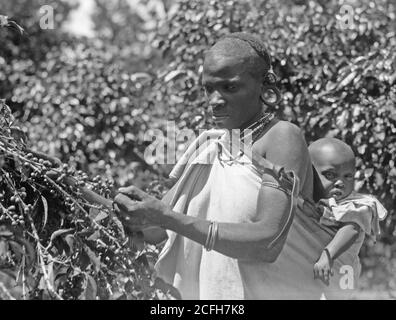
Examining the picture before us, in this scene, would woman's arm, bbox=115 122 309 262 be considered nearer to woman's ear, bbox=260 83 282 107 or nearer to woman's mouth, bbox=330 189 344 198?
woman's ear, bbox=260 83 282 107

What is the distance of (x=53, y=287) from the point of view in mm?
2537

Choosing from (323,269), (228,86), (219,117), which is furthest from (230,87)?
(323,269)

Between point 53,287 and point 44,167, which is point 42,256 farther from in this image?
point 44,167

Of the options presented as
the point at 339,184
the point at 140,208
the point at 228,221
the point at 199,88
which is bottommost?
the point at 199,88

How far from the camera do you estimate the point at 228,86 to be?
282cm

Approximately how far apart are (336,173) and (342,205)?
0.20 m

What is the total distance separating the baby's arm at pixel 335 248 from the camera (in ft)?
9.52

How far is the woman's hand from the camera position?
2551 millimetres

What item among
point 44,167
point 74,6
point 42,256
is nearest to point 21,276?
point 42,256

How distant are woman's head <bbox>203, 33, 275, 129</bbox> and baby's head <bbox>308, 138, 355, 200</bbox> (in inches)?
28.2

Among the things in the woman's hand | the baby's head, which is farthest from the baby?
the woman's hand

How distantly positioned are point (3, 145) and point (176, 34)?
3299mm

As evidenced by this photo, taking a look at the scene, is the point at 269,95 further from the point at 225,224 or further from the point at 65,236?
the point at 65,236

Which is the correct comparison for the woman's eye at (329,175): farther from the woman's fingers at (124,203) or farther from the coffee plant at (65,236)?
the woman's fingers at (124,203)
